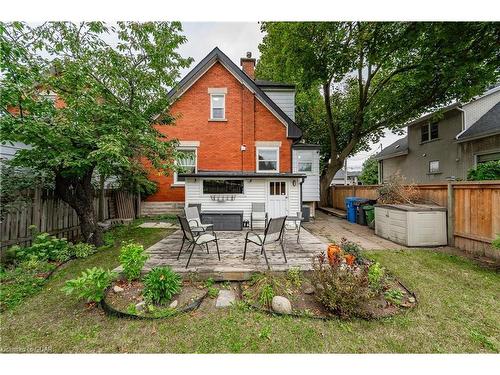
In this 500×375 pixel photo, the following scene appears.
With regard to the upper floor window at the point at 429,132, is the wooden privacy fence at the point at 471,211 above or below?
below

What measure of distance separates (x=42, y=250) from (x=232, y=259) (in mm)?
4355

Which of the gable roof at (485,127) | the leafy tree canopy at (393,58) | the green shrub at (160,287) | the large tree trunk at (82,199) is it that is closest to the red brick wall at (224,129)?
the leafy tree canopy at (393,58)

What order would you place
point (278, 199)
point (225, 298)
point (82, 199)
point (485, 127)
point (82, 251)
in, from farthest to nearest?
point (485, 127) < point (278, 199) < point (82, 199) < point (82, 251) < point (225, 298)

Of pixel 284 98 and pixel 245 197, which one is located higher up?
pixel 284 98

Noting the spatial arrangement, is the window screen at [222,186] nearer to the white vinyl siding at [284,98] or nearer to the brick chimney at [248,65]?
the white vinyl siding at [284,98]

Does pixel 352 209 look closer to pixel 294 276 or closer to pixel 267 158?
pixel 267 158

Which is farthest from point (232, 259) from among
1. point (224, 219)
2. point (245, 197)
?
point (245, 197)

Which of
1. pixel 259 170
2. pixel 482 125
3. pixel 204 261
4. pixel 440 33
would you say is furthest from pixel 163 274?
pixel 482 125

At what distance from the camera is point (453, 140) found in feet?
40.4

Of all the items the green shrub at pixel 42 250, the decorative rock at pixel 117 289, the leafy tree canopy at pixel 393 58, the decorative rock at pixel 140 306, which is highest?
the leafy tree canopy at pixel 393 58

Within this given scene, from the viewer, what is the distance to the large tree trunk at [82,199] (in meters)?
5.40

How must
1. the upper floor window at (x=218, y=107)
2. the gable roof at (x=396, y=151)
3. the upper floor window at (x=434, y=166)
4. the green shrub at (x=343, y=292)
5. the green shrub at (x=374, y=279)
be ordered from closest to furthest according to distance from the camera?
the green shrub at (x=343, y=292)
the green shrub at (x=374, y=279)
the upper floor window at (x=218, y=107)
the upper floor window at (x=434, y=166)
the gable roof at (x=396, y=151)

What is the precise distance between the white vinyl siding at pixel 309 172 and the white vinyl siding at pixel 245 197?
3.75 m

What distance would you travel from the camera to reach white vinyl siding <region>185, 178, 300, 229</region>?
823cm
